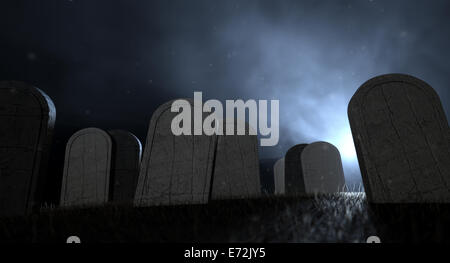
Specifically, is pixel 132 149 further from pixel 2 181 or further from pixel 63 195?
pixel 2 181

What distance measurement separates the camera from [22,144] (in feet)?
12.6

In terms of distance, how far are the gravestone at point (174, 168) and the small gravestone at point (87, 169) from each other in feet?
5.64

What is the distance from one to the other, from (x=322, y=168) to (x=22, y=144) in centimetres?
610

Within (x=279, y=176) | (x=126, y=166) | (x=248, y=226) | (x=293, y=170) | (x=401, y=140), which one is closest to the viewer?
(x=248, y=226)

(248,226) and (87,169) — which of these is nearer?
(248,226)

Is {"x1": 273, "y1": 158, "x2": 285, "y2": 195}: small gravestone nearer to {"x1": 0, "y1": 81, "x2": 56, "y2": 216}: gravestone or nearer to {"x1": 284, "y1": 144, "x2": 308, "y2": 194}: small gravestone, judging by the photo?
{"x1": 284, "y1": 144, "x2": 308, "y2": 194}: small gravestone

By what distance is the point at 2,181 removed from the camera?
3.73 metres

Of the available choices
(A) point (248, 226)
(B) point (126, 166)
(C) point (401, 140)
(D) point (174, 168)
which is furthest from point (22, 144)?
(C) point (401, 140)

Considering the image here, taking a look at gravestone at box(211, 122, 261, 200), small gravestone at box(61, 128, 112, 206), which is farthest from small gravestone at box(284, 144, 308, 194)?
small gravestone at box(61, 128, 112, 206)

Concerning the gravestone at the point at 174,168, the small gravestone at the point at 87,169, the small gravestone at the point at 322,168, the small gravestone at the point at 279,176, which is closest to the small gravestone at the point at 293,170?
the small gravestone at the point at 279,176

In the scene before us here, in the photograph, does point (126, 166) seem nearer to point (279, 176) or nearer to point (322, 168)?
A: point (279, 176)
